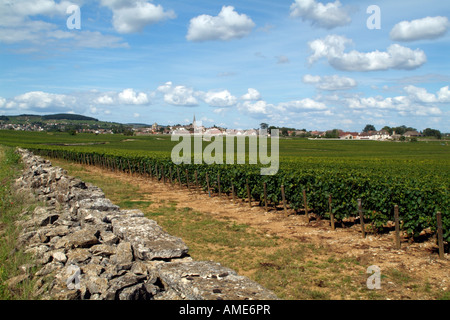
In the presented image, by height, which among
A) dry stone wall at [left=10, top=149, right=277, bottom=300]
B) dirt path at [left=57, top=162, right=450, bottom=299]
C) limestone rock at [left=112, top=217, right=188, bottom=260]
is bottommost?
dirt path at [left=57, top=162, right=450, bottom=299]

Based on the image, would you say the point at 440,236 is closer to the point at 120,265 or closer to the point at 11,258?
the point at 120,265

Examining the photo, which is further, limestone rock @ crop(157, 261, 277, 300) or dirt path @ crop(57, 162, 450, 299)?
dirt path @ crop(57, 162, 450, 299)

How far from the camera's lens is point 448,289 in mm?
7441

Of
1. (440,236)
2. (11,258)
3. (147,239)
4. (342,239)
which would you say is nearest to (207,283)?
(147,239)

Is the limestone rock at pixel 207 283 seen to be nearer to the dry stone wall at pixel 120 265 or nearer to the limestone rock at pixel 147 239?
the dry stone wall at pixel 120 265

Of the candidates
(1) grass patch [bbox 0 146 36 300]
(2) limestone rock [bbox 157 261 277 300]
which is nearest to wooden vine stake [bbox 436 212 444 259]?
(2) limestone rock [bbox 157 261 277 300]

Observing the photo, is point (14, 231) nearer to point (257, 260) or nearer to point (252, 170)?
point (257, 260)

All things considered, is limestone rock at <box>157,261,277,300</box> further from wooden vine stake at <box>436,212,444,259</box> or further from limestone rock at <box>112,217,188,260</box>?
wooden vine stake at <box>436,212,444,259</box>

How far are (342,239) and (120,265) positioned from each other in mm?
8409

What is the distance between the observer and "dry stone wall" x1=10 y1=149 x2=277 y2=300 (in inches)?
174

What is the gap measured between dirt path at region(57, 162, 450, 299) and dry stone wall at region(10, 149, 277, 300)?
4718mm

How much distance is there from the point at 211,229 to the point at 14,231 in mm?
6504

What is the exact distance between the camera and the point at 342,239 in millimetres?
11406
